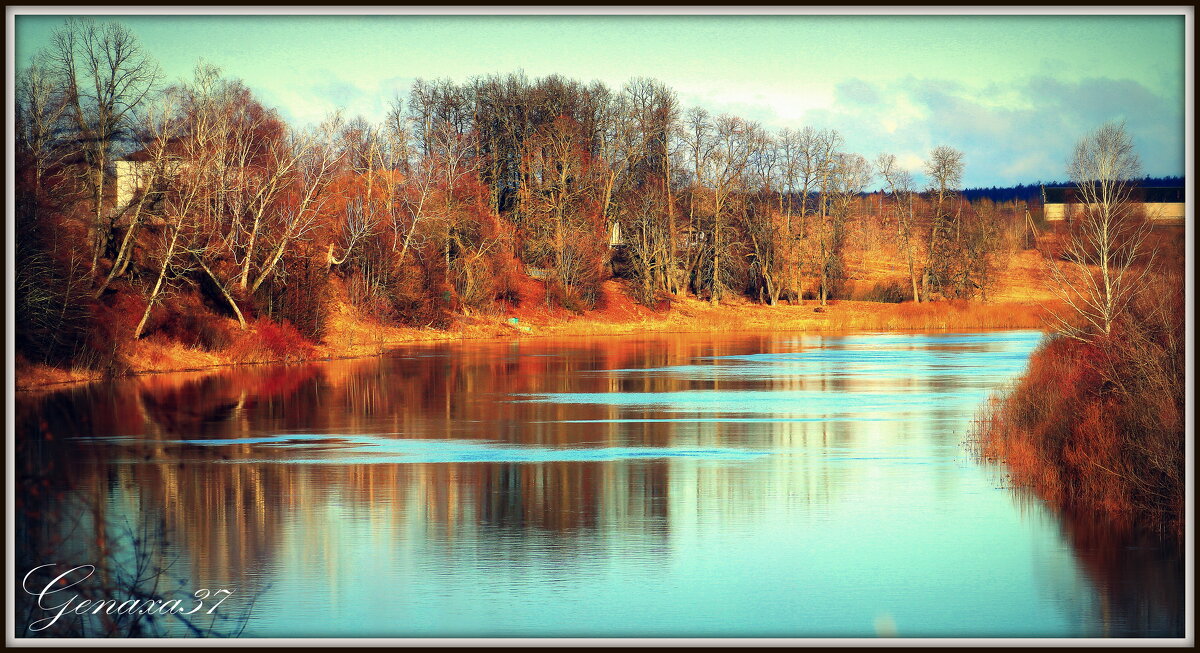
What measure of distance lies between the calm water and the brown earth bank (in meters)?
11.6

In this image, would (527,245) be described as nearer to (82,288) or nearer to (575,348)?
(575,348)

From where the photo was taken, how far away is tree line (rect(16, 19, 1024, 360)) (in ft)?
127

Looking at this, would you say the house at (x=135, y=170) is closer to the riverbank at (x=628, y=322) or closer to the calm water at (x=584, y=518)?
the riverbank at (x=628, y=322)

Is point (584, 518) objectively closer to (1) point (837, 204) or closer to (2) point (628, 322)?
(2) point (628, 322)

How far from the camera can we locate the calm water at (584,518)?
1268 cm

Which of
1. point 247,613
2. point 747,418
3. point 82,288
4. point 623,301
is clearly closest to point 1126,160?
point 747,418

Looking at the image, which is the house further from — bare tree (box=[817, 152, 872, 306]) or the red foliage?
bare tree (box=[817, 152, 872, 306])

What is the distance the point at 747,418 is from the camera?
28000mm

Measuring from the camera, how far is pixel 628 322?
72.0 metres

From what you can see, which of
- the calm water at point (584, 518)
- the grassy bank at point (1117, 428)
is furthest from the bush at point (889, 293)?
the grassy bank at point (1117, 428)

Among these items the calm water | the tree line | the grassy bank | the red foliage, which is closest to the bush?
Result: the tree line

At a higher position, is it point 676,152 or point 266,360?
point 676,152

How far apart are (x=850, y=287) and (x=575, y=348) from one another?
40.3 meters

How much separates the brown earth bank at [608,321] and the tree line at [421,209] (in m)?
1.01
